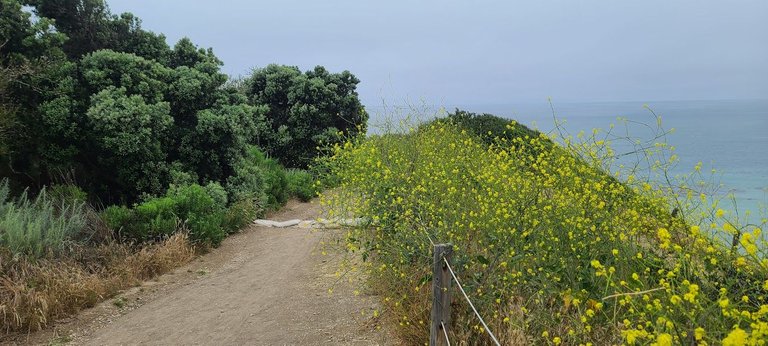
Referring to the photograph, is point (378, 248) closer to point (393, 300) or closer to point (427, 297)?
point (393, 300)

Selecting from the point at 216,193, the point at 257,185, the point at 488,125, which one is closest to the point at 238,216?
the point at 216,193

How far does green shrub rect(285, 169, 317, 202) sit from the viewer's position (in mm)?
12227

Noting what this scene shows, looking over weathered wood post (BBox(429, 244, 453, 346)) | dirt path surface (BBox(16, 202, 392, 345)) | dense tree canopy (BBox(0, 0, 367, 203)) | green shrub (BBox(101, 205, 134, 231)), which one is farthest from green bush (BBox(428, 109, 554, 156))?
weathered wood post (BBox(429, 244, 453, 346))

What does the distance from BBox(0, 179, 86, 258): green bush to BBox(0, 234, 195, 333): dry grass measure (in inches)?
6.9

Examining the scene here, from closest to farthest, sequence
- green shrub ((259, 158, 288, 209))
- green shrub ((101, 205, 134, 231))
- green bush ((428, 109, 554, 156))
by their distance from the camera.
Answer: green shrub ((101, 205, 134, 231)), green shrub ((259, 158, 288, 209)), green bush ((428, 109, 554, 156))

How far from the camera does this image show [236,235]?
893cm

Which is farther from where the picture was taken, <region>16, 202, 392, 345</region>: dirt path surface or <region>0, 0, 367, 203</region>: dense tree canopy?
<region>0, 0, 367, 203</region>: dense tree canopy

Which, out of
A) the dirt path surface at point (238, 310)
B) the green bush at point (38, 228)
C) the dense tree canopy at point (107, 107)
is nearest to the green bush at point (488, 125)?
the dense tree canopy at point (107, 107)

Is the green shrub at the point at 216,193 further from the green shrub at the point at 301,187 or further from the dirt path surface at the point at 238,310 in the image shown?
the green shrub at the point at 301,187

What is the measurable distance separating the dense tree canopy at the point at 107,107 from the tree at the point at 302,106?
4205 millimetres

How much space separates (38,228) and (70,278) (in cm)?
72

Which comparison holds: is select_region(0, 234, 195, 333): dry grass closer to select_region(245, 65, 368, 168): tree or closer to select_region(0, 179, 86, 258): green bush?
select_region(0, 179, 86, 258): green bush

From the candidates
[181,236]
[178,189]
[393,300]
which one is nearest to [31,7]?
[178,189]

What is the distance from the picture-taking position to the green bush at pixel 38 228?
566 cm
